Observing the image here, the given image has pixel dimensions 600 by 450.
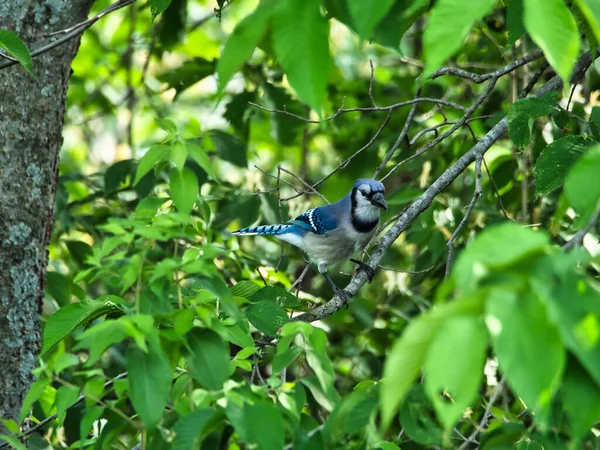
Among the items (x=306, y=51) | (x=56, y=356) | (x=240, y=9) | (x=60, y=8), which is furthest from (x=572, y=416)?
(x=240, y=9)

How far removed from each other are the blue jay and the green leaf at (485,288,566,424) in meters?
3.16

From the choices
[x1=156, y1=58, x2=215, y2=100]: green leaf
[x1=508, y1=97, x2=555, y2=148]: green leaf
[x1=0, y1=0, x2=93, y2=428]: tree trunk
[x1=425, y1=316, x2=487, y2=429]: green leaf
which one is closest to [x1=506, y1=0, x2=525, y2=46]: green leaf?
[x1=508, y1=97, x2=555, y2=148]: green leaf

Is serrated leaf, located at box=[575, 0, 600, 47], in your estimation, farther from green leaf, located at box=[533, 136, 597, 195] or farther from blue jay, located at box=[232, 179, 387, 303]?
blue jay, located at box=[232, 179, 387, 303]

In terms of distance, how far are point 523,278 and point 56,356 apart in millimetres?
1012

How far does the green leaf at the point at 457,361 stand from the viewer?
93 cm

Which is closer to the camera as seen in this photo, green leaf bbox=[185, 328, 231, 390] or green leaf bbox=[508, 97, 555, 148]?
green leaf bbox=[185, 328, 231, 390]

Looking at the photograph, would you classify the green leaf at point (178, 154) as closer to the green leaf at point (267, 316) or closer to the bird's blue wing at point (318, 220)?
the green leaf at point (267, 316)

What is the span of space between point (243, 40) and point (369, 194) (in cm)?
279

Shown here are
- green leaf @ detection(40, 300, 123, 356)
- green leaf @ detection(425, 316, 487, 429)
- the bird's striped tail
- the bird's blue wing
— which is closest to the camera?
green leaf @ detection(425, 316, 487, 429)

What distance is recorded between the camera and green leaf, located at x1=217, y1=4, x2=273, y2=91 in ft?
4.21

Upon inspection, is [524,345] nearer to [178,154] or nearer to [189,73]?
Result: [178,154]

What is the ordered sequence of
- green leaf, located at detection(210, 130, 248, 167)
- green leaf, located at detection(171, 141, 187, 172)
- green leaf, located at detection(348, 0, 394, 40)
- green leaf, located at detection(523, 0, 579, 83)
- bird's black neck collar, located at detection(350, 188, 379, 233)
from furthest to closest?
1. bird's black neck collar, located at detection(350, 188, 379, 233)
2. green leaf, located at detection(210, 130, 248, 167)
3. green leaf, located at detection(171, 141, 187, 172)
4. green leaf, located at detection(348, 0, 394, 40)
5. green leaf, located at detection(523, 0, 579, 83)

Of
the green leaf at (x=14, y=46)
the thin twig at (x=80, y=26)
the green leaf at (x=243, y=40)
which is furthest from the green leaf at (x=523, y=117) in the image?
the green leaf at (x=14, y=46)

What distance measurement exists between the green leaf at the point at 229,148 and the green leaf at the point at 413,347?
9.56 ft
